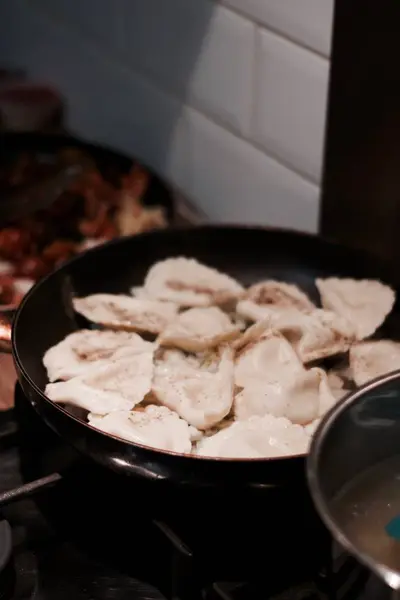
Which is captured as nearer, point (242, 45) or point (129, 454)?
point (129, 454)

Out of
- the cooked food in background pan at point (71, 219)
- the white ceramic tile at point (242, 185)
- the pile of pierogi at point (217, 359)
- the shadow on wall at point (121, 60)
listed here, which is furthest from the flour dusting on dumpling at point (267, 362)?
the shadow on wall at point (121, 60)

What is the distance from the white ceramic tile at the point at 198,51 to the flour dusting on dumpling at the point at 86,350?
377 millimetres

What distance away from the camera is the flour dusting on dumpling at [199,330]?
0.75m

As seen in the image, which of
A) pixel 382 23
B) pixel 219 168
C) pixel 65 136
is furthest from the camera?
pixel 65 136

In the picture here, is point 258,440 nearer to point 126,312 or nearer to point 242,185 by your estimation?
point 126,312

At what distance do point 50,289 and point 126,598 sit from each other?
32 centimetres

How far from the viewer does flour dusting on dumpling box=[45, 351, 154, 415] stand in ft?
2.16

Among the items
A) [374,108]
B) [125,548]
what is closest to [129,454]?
[125,548]

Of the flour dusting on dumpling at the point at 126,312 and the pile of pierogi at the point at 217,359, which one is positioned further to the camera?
the flour dusting on dumpling at the point at 126,312

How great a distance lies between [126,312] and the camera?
0.79 m

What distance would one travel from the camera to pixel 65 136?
4.06 ft

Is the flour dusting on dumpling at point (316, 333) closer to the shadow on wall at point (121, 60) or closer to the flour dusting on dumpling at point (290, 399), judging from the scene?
the flour dusting on dumpling at point (290, 399)

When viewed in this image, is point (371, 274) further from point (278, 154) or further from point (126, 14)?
point (126, 14)

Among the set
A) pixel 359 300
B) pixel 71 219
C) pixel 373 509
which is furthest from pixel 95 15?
pixel 373 509
